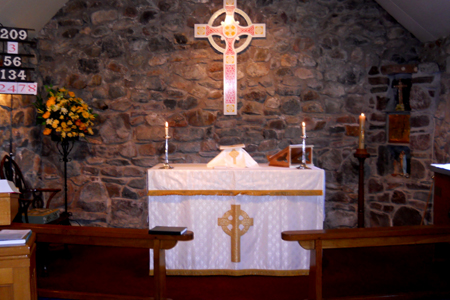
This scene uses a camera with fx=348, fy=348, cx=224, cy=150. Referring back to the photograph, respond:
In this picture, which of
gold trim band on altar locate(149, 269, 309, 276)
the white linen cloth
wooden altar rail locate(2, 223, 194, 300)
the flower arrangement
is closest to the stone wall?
the flower arrangement

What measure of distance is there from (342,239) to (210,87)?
2.59 meters

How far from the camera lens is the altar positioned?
3076 millimetres

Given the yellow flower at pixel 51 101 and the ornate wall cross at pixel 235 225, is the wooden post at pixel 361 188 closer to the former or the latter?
the ornate wall cross at pixel 235 225

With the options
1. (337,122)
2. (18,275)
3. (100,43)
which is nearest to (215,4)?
(100,43)

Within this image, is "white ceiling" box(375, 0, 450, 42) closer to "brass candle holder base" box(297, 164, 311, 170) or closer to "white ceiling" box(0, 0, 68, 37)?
"brass candle holder base" box(297, 164, 311, 170)

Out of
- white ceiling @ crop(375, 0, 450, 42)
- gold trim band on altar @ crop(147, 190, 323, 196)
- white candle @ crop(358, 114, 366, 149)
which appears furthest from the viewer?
white candle @ crop(358, 114, 366, 149)

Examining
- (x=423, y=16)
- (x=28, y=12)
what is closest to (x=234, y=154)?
(x=423, y=16)

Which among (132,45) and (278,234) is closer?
(278,234)

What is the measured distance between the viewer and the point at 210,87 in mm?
4152

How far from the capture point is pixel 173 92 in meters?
4.15

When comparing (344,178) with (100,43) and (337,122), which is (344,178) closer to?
(337,122)

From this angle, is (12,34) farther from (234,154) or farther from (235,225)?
(235,225)

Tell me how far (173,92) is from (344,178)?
2.29m

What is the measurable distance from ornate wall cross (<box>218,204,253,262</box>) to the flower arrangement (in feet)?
6.32
